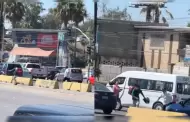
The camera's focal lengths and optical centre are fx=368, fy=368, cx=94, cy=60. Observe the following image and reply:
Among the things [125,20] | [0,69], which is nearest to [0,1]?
[125,20]

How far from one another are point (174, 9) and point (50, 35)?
1.00 meters

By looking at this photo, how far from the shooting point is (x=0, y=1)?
1.72 meters

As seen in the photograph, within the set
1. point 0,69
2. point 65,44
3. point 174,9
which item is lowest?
point 0,69

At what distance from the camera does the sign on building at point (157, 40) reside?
1.20 m

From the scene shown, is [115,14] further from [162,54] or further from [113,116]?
[113,116]

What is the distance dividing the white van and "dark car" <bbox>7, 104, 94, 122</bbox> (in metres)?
0.34

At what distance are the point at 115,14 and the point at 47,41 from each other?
1.08m

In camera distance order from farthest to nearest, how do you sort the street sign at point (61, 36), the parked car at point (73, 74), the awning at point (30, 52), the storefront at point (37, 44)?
the parked car at point (73, 74) → the awning at point (30, 52) → the street sign at point (61, 36) → the storefront at point (37, 44)

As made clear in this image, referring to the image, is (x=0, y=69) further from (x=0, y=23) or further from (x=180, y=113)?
(x=180, y=113)

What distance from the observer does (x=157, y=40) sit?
48.0 inches

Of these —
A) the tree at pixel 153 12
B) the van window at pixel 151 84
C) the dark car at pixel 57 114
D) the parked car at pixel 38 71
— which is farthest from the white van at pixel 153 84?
the parked car at pixel 38 71

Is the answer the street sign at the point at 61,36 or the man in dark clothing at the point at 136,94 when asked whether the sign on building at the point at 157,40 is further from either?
the street sign at the point at 61,36

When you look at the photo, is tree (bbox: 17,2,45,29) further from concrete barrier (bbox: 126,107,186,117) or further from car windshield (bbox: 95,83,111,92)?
concrete barrier (bbox: 126,107,186,117)

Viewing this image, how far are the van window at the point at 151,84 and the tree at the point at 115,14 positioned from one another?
214 millimetres
